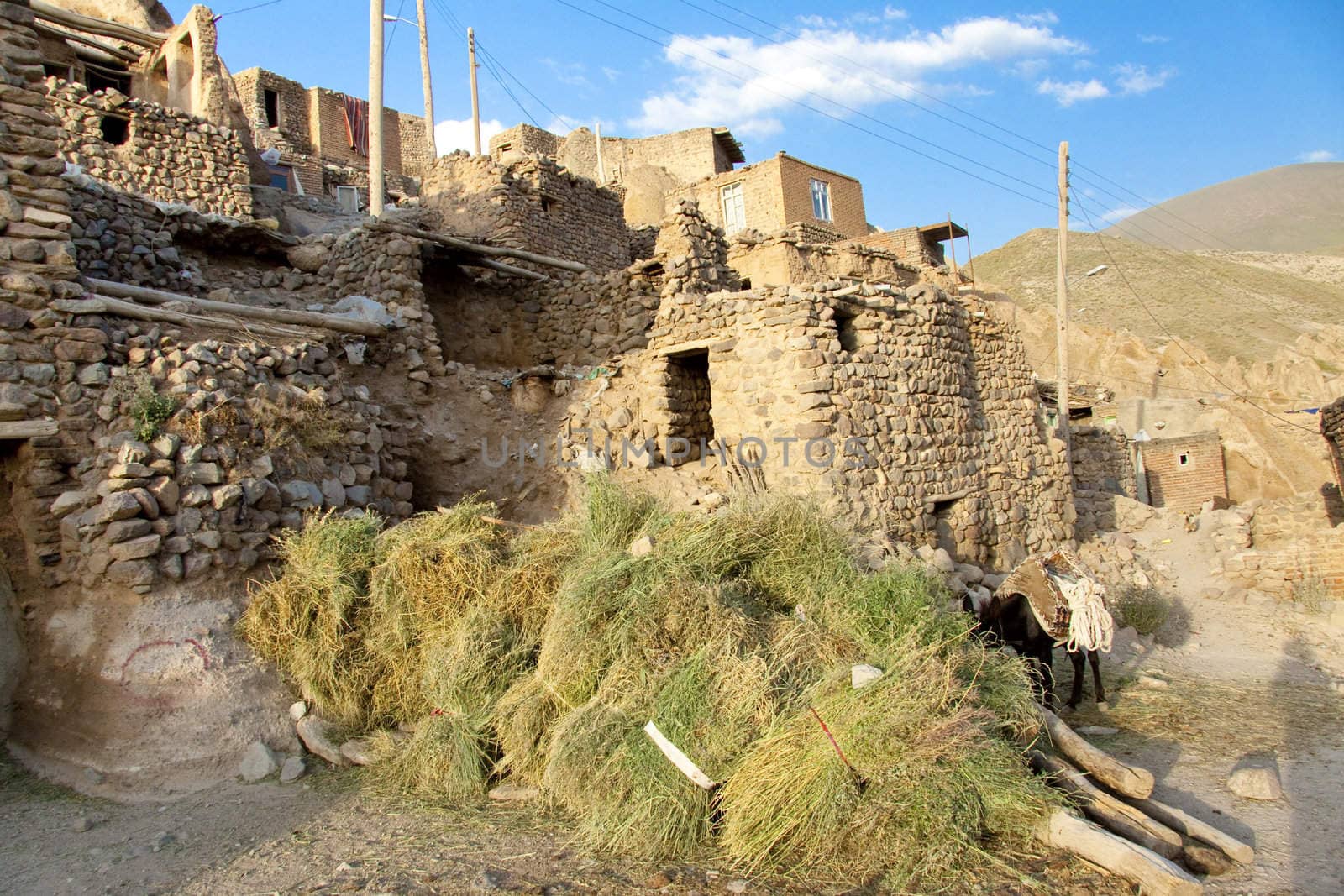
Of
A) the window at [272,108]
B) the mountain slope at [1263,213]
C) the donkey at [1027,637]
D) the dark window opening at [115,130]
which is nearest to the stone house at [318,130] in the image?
the window at [272,108]

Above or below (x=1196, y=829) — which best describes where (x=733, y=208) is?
above

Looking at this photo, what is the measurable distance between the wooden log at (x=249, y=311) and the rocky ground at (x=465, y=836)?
3798 mm

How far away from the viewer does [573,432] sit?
9500 millimetres

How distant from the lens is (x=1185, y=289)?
3688 cm

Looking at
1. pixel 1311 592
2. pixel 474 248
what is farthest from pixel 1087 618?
pixel 474 248

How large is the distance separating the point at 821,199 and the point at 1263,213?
9491cm

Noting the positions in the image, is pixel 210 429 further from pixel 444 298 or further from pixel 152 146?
pixel 152 146

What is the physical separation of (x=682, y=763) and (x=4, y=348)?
5.31 meters

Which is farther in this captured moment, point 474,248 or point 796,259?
point 796,259

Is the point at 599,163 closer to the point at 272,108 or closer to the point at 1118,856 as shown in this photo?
the point at 272,108

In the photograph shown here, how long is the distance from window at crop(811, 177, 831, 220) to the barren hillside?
1079cm

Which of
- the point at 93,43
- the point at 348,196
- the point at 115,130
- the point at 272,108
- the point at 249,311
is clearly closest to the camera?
the point at 249,311

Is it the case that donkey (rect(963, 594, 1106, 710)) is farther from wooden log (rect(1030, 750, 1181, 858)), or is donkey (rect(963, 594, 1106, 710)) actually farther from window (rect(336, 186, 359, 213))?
window (rect(336, 186, 359, 213))

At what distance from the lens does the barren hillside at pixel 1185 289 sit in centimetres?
3078
